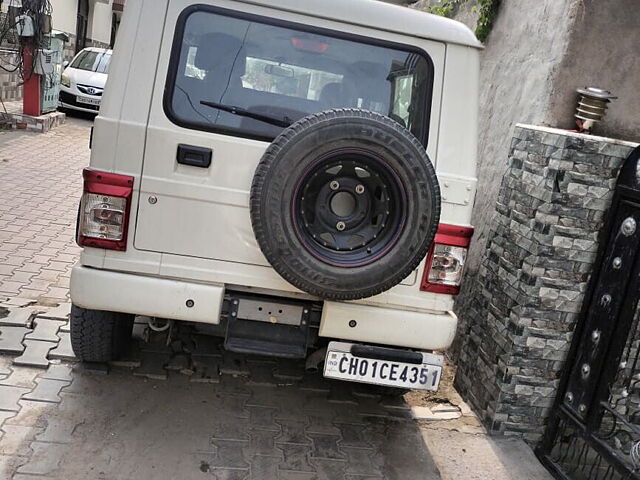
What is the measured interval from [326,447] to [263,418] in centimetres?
40

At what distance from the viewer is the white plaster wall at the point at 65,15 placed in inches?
650

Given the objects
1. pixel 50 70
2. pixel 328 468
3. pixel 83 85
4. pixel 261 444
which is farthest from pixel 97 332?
pixel 83 85

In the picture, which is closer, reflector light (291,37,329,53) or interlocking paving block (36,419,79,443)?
interlocking paving block (36,419,79,443)

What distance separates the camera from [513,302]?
3.91 meters

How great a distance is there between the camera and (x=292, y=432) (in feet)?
12.2

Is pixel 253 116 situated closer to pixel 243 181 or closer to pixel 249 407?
pixel 243 181

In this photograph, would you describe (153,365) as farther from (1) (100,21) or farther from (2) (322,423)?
(1) (100,21)

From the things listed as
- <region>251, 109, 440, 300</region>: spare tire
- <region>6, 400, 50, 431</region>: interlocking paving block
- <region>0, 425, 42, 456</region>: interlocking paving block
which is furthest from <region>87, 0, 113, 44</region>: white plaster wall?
<region>251, 109, 440, 300</region>: spare tire

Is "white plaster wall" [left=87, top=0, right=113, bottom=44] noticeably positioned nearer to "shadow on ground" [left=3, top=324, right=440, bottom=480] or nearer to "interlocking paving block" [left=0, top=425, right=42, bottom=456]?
"shadow on ground" [left=3, top=324, right=440, bottom=480]

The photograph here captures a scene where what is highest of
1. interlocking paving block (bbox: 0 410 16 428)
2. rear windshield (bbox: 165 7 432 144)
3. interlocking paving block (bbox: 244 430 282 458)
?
rear windshield (bbox: 165 7 432 144)

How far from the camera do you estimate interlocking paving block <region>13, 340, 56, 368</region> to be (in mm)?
3918

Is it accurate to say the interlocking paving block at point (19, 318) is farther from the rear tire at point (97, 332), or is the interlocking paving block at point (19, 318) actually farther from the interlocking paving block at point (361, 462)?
the interlocking paving block at point (361, 462)

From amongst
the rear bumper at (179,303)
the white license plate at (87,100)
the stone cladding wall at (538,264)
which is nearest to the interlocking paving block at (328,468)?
the rear bumper at (179,303)

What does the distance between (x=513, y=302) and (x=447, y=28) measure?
1.55 m
